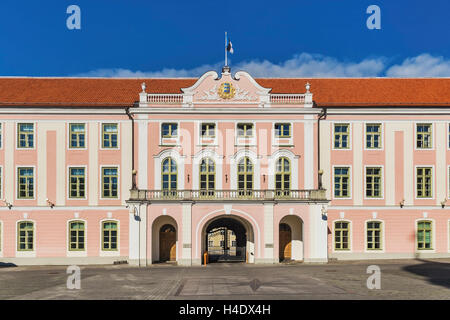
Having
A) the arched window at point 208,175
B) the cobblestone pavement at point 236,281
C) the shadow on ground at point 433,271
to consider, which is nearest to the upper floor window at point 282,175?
the arched window at point 208,175

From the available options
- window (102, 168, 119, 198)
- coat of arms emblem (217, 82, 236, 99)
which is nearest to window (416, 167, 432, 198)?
coat of arms emblem (217, 82, 236, 99)

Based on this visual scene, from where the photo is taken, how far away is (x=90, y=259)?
37.3 meters

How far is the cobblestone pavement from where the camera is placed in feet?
69.4

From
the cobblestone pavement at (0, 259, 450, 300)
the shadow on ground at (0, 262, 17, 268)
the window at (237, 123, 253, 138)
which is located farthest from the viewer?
the window at (237, 123, 253, 138)

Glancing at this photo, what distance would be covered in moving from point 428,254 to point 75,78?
28.9 meters

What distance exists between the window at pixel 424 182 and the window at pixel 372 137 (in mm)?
3400

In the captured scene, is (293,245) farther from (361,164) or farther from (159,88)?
(159,88)

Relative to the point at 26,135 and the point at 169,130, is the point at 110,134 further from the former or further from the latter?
the point at 26,135

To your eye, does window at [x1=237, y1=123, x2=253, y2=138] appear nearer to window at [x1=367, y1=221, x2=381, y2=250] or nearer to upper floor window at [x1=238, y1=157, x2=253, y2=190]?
upper floor window at [x1=238, y1=157, x2=253, y2=190]

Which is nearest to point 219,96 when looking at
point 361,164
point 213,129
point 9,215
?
point 213,129

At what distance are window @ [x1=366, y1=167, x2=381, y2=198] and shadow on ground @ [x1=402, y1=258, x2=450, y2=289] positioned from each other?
5.29 metres

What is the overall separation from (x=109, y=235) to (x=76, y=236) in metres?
2.21

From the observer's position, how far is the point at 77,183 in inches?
1486

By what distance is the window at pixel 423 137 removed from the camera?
38.6 meters
